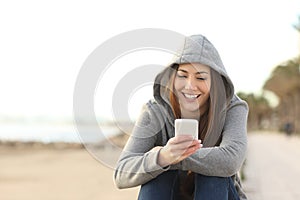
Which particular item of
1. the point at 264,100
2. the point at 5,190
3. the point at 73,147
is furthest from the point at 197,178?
the point at 264,100

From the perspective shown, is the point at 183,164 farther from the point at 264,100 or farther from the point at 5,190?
the point at 264,100

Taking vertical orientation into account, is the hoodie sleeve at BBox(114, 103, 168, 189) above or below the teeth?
below

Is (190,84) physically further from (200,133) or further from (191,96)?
(200,133)

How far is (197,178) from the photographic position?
2.36 metres

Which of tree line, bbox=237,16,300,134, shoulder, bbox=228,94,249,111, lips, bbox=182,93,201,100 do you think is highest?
lips, bbox=182,93,201,100

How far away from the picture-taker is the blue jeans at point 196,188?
230 cm

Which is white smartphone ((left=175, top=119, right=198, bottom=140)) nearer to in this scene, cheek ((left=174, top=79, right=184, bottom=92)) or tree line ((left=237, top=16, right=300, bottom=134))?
cheek ((left=174, top=79, right=184, bottom=92))

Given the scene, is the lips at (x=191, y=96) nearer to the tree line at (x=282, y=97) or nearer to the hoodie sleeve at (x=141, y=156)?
the hoodie sleeve at (x=141, y=156)

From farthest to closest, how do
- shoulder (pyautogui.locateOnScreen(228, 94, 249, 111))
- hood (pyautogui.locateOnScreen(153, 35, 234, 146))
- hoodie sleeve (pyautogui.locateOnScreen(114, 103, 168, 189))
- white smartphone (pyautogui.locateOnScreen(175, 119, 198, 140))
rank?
shoulder (pyautogui.locateOnScreen(228, 94, 249, 111))
hood (pyautogui.locateOnScreen(153, 35, 234, 146))
hoodie sleeve (pyautogui.locateOnScreen(114, 103, 168, 189))
white smartphone (pyautogui.locateOnScreen(175, 119, 198, 140))

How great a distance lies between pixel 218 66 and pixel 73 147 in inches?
1277

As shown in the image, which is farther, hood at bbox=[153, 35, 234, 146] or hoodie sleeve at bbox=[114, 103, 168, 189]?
hood at bbox=[153, 35, 234, 146]

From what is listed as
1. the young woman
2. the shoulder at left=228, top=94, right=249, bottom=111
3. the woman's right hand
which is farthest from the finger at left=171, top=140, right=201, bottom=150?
the shoulder at left=228, top=94, right=249, bottom=111

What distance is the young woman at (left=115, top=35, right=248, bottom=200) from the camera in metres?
2.31

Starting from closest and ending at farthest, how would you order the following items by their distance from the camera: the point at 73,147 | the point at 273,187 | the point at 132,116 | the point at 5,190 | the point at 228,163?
the point at 228,163
the point at 132,116
the point at 273,187
the point at 5,190
the point at 73,147
